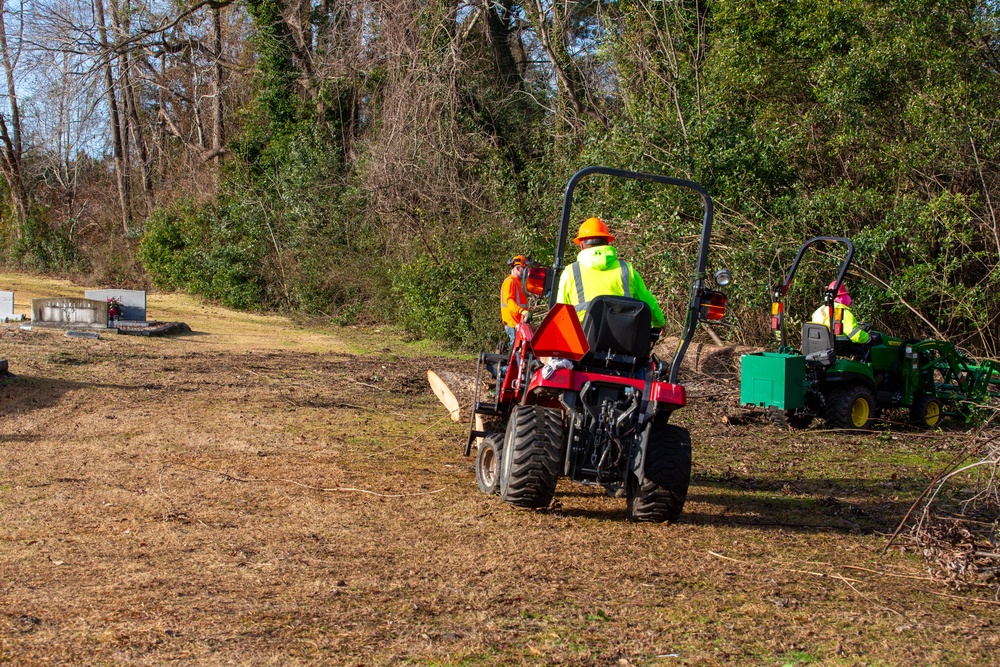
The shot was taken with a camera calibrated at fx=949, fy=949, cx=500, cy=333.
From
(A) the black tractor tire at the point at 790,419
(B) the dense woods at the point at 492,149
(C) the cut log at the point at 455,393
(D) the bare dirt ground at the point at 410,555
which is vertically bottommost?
(D) the bare dirt ground at the point at 410,555

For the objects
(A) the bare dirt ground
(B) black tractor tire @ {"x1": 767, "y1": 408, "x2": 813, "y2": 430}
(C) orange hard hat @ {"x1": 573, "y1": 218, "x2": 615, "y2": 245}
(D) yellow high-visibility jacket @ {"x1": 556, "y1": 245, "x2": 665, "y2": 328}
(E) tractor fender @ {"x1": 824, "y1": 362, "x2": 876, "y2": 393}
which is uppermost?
(C) orange hard hat @ {"x1": 573, "y1": 218, "x2": 615, "y2": 245}

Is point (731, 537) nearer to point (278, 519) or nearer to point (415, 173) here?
point (278, 519)

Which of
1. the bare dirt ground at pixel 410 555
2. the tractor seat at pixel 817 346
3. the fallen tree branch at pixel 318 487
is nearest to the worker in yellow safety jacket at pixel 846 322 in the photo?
the tractor seat at pixel 817 346

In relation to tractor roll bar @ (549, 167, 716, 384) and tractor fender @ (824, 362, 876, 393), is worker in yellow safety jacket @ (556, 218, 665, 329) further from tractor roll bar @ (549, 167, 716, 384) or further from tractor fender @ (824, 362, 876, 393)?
tractor fender @ (824, 362, 876, 393)

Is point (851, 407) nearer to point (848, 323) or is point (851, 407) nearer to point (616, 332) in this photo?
point (848, 323)

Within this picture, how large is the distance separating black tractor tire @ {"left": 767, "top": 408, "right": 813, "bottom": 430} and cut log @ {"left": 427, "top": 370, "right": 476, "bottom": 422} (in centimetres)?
361

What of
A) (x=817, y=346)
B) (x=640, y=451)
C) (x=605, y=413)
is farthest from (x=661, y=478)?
(x=817, y=346)

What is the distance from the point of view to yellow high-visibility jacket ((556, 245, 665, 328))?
6418 millimetres

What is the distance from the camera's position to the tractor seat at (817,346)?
11.1m

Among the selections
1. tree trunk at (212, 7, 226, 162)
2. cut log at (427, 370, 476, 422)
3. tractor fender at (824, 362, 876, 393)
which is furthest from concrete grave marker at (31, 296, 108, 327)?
tree trunk at (212, 7, 226, 162)

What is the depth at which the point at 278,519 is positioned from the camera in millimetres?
5992

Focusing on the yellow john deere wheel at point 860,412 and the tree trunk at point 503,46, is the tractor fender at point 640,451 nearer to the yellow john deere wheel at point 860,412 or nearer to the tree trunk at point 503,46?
the yellow john deere wheel at point 860,412

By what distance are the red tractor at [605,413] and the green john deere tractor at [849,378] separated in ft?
16.1

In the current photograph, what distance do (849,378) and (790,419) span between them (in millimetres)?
856
